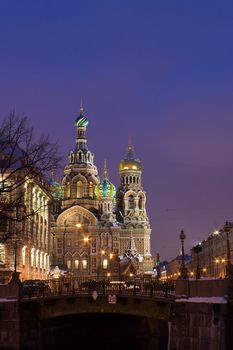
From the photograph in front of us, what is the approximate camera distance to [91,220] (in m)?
160

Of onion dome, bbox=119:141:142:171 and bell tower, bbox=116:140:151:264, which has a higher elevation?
onion dome, bbox=119:141:142:171

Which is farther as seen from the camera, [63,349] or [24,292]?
[63,349]

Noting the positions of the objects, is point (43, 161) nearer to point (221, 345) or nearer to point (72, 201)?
point (221, 345)

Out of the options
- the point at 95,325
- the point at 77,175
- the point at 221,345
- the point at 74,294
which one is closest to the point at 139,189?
the point at 77,175

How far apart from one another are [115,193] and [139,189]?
723cm

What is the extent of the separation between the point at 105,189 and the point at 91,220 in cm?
1153

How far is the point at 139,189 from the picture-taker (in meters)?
182

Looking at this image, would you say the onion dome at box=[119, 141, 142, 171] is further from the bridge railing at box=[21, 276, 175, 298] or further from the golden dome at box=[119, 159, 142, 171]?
the bridge railing at box=[21, 276, 175, 298]

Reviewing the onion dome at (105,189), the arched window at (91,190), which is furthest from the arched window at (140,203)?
the arched window at (91,190)

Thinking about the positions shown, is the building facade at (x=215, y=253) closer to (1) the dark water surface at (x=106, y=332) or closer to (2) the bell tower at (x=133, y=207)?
(2) the bell tower at (x=133, y=207)

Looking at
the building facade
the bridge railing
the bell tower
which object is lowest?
the bridge railing

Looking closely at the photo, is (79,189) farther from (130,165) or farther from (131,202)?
(130,165)

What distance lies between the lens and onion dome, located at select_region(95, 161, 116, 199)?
167 m

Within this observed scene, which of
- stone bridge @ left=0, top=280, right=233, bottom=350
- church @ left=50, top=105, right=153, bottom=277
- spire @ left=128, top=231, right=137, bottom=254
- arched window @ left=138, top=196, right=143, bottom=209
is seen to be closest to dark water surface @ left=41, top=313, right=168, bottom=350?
stone bridge @ left=0, top=280, right=233, bottom=350
